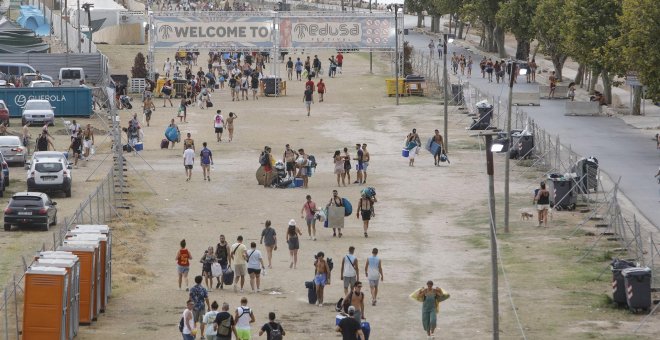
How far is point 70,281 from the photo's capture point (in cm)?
2908

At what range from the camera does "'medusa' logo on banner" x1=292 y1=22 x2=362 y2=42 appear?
86.9 metres

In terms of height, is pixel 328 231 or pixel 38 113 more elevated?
pixel 38 113

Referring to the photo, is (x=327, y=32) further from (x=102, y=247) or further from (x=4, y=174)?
(x=102, y=247)

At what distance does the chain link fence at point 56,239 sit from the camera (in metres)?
29.9

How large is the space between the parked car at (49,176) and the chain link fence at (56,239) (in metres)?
1.21

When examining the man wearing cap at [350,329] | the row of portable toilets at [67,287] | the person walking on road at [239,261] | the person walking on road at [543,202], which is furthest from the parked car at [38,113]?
the man wearing cap at [350,329]

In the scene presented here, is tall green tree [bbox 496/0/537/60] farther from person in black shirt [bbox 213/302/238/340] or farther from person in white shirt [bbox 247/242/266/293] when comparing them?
person in black shirt [bbox 213/302/238/340]

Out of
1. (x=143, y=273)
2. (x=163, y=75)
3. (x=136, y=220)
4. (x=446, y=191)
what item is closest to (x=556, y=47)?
(x=163, y=75)

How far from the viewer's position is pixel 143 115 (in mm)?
73688

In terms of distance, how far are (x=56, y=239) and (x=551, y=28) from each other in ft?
169

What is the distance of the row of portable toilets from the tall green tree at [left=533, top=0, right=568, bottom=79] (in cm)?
5147

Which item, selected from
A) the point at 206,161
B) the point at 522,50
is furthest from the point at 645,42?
the point at 522,50

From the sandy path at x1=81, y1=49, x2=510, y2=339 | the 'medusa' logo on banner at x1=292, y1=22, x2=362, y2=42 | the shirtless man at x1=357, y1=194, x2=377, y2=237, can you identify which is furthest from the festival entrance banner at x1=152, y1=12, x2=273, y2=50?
the shirtless man at x1=357, y1=194, x2=377, y2=237

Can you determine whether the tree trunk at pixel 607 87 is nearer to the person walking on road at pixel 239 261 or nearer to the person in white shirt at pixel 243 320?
the person walking on road at pixel 239 261
